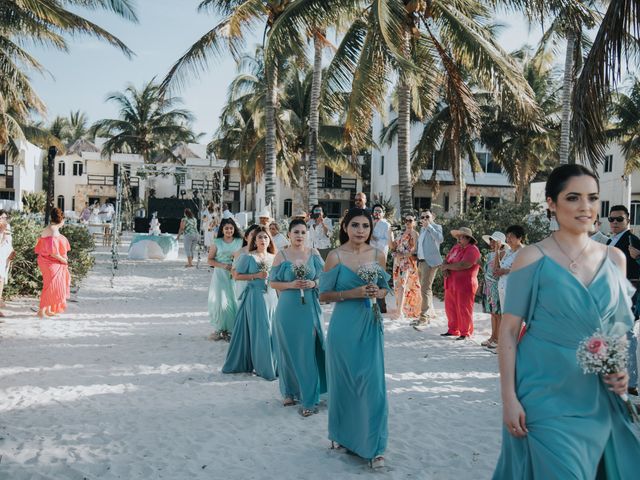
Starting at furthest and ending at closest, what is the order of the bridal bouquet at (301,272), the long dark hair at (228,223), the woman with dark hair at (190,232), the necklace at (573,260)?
the woman with dark hair at (190,232)
the long dark hair at (228,223)
the bridal bouquet at (301,272)
the necklace at (573,260)


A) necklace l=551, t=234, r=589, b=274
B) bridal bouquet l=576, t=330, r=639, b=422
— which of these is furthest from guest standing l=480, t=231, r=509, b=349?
bridal bouquet l=576, t=330, r=639, b=422

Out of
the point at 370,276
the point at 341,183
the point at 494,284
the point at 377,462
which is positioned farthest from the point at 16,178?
the point at 377,462

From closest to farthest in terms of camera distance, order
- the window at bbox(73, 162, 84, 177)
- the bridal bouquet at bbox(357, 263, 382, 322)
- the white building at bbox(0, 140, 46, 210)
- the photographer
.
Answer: the bridal bouquet at bbox(357, 263, 382, 322) < the photographer < the white building at bbox(0, 140, 46, 210) < the window at bbox(73, 162, 84, 177)

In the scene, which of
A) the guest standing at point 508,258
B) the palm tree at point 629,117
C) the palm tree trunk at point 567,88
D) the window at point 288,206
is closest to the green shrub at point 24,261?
the guest standing at point 508,258

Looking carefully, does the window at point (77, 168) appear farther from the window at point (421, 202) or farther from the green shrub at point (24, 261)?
the green shrub at point (24, 261)

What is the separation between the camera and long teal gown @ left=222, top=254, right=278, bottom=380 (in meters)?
7.76

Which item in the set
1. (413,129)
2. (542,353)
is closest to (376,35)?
(542,353)

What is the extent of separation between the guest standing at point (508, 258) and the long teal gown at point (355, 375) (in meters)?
3.70

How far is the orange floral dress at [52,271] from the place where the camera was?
1133 cm

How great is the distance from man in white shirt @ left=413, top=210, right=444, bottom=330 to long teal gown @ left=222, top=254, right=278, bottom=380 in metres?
3.99

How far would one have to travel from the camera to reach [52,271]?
37.6 ft

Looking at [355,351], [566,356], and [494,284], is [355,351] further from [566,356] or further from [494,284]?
[494,284]

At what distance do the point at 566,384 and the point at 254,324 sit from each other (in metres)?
5.45

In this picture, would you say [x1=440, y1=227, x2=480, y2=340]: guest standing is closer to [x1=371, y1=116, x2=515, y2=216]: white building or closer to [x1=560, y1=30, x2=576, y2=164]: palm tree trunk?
[x1=560, y1=30, x2=576, y2=164]: palm tree trunk
